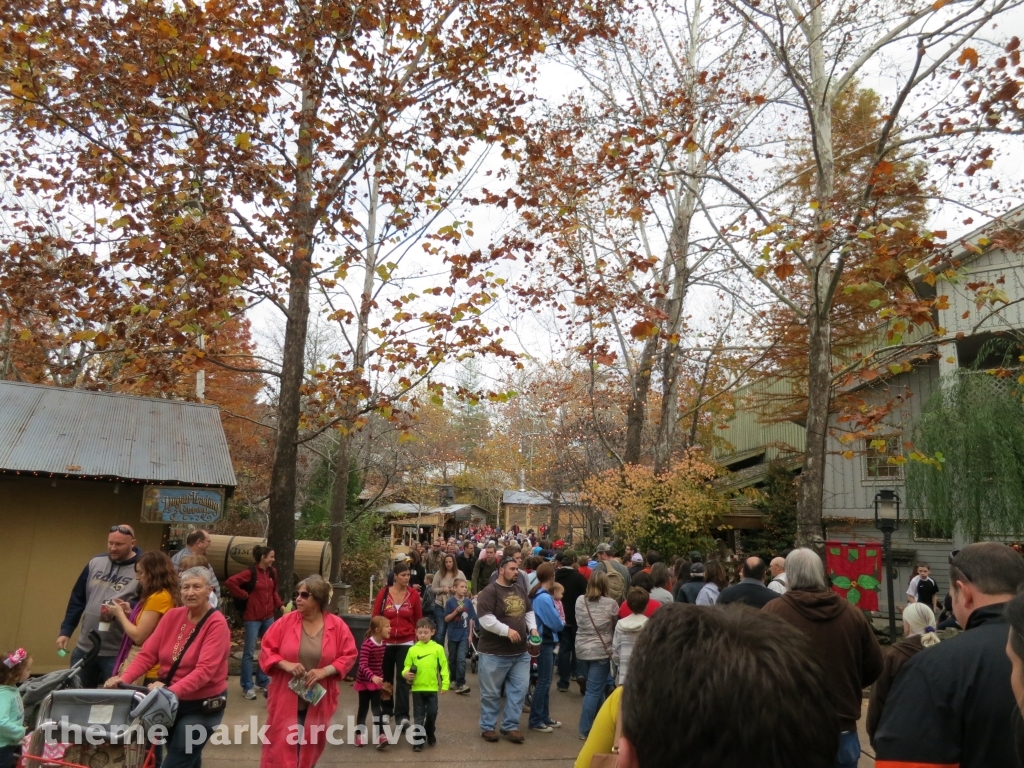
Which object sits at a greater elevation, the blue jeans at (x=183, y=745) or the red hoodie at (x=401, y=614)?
the red hoodie at (x=401, y=614)

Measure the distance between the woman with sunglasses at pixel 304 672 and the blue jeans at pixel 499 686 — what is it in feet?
8.09

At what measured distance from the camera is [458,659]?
1017 centimetres

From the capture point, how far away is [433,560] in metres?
16.5

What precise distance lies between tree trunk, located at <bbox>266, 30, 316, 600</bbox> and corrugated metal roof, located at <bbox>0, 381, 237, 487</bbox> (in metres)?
0.85

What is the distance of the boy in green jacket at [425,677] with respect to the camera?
24.0ft

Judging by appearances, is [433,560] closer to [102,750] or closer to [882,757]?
[102,750]

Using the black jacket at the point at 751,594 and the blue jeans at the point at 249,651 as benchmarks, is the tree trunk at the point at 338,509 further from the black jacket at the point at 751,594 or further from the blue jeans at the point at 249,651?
the black jacket at the point at 751,594

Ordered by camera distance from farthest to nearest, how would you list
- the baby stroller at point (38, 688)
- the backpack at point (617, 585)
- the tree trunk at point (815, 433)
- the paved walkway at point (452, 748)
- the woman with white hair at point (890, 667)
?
the tree trunk at point (815, 433)
the backpack at point (617, 585)
the paved walkway at point (452, 748)
the baby stroller at point (38, 688)
the woman with white hair at point (890, 667)

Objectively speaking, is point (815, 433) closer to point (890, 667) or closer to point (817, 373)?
point (817, 373)

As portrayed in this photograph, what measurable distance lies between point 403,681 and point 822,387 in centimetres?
713

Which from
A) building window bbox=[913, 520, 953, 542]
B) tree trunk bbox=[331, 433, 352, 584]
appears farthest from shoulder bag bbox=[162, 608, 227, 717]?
building window bbox=[913, 520, 953, 542]

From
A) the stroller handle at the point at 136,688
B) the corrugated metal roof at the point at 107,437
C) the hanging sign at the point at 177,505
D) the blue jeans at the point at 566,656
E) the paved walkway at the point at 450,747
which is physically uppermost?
the corrugated metal roof at the point at 107,437

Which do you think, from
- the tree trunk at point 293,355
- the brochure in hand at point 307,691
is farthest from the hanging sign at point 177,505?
the brochure in hand at point 307,691

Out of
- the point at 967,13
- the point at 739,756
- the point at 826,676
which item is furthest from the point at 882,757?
the point at 967,13
